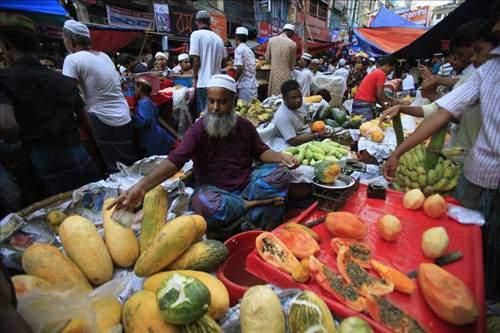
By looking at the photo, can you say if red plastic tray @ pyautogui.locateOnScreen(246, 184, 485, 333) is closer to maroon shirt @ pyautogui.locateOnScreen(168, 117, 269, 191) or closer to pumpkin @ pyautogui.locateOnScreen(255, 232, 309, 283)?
pumpkin @ pyautogui.locateOnScreen(255, 232, 309, 283)

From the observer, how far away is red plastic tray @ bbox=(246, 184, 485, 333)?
119 centimetres

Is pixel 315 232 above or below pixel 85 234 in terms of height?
below

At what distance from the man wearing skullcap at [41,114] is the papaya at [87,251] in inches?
23.5

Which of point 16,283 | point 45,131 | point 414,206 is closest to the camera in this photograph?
point 16,283

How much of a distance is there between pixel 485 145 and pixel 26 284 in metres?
2.60

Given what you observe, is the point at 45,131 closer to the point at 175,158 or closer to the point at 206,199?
the point at 175,158

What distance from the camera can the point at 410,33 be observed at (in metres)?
10.7

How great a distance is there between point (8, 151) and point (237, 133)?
5.81 feet

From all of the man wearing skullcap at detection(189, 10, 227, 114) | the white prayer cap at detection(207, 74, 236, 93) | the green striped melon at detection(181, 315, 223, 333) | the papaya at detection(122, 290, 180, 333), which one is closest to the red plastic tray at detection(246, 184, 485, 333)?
the green striped melon at detection(181, 315, 223, 333)

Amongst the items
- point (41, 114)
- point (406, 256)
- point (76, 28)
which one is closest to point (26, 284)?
point (41, 114)

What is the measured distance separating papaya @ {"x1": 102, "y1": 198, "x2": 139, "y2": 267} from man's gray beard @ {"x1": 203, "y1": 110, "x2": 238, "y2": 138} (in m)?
1.08

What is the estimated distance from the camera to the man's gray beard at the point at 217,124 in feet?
7.75

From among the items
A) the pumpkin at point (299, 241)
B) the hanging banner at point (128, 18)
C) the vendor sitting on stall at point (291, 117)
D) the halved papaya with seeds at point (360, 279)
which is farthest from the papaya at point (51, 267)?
the hanging banner at point (128, 18)

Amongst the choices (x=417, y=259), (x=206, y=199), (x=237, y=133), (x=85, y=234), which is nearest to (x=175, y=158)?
(x=206, y=199)
